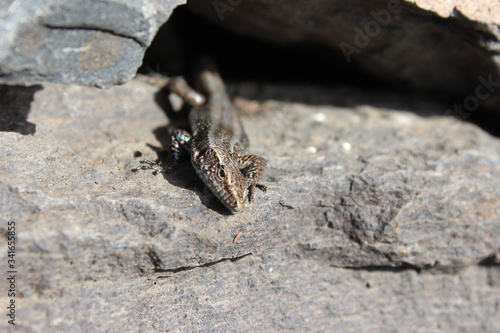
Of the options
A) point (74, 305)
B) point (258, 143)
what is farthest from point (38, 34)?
point (258, 143)

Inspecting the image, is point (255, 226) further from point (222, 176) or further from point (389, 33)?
point (389, 33)

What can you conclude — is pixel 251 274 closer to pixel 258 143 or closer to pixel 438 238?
pixel 258 143

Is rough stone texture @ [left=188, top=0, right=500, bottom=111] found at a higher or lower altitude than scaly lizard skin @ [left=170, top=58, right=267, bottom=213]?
higher

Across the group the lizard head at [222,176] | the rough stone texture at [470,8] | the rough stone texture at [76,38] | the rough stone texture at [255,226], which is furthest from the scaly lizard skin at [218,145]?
the rough stone texture at [470,8]

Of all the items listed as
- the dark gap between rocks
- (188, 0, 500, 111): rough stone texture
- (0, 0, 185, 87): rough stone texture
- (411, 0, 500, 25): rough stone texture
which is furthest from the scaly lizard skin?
(411, 0, 500, 25): rough stone texture

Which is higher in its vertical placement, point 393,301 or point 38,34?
point 38,34

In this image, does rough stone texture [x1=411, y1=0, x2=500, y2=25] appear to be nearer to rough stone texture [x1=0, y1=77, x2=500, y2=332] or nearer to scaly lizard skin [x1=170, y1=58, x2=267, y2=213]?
rough stone texture [x1=0, y1=77, x2=500, y2=332]
